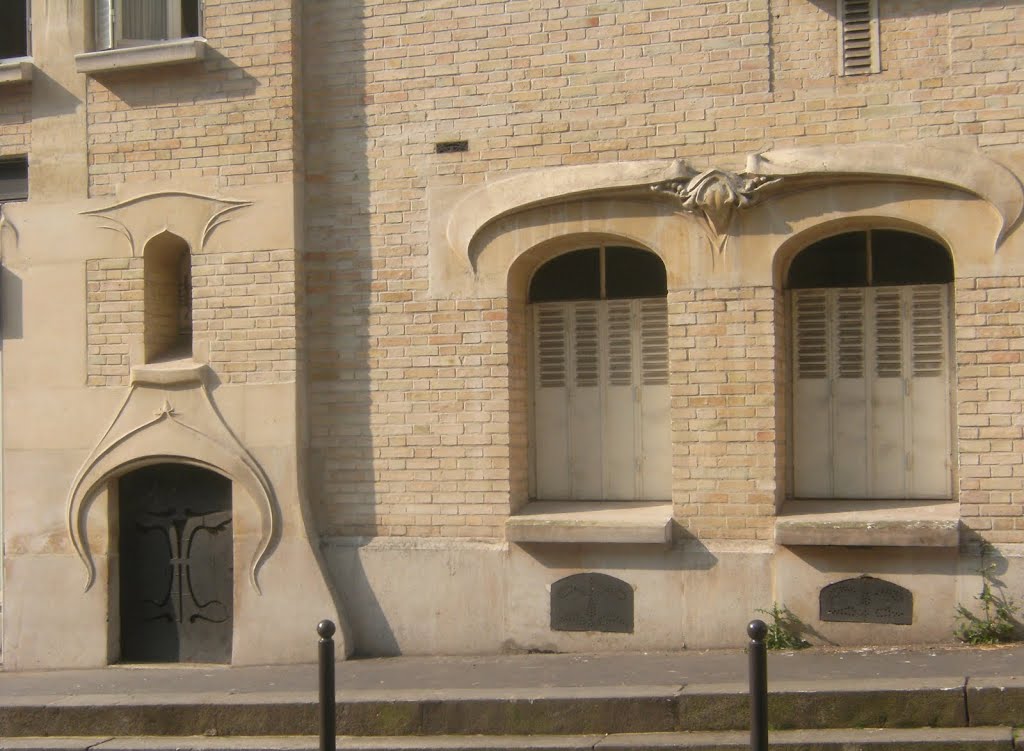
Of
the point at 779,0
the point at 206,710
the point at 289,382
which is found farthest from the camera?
the point at 289,382

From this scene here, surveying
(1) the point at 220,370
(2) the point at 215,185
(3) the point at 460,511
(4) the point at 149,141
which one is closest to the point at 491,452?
(3) the point at 460,511

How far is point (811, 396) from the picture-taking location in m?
10.5

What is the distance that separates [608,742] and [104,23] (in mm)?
7295

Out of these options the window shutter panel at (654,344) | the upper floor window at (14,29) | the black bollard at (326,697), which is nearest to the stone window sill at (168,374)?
the upper floor window at (14,29)

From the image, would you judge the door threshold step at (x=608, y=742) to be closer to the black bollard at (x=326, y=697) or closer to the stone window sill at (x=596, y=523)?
the black bollard at (x=326, y=697)

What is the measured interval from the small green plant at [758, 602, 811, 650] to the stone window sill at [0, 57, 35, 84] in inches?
290

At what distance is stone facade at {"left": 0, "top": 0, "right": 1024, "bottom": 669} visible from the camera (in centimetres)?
976

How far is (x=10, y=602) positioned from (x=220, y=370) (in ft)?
8.81

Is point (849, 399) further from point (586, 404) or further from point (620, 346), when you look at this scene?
point (586, 404)

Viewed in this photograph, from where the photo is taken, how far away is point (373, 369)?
10.9m

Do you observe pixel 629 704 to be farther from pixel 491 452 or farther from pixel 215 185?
pixel 215 185

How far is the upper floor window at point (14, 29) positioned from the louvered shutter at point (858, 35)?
693 centimetres

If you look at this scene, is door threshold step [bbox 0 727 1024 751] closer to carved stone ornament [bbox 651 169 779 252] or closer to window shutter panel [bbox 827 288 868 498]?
window shutter panel [bbox 827 288 868 498]

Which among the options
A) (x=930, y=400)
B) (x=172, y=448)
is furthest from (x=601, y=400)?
(x=172, y=448)
